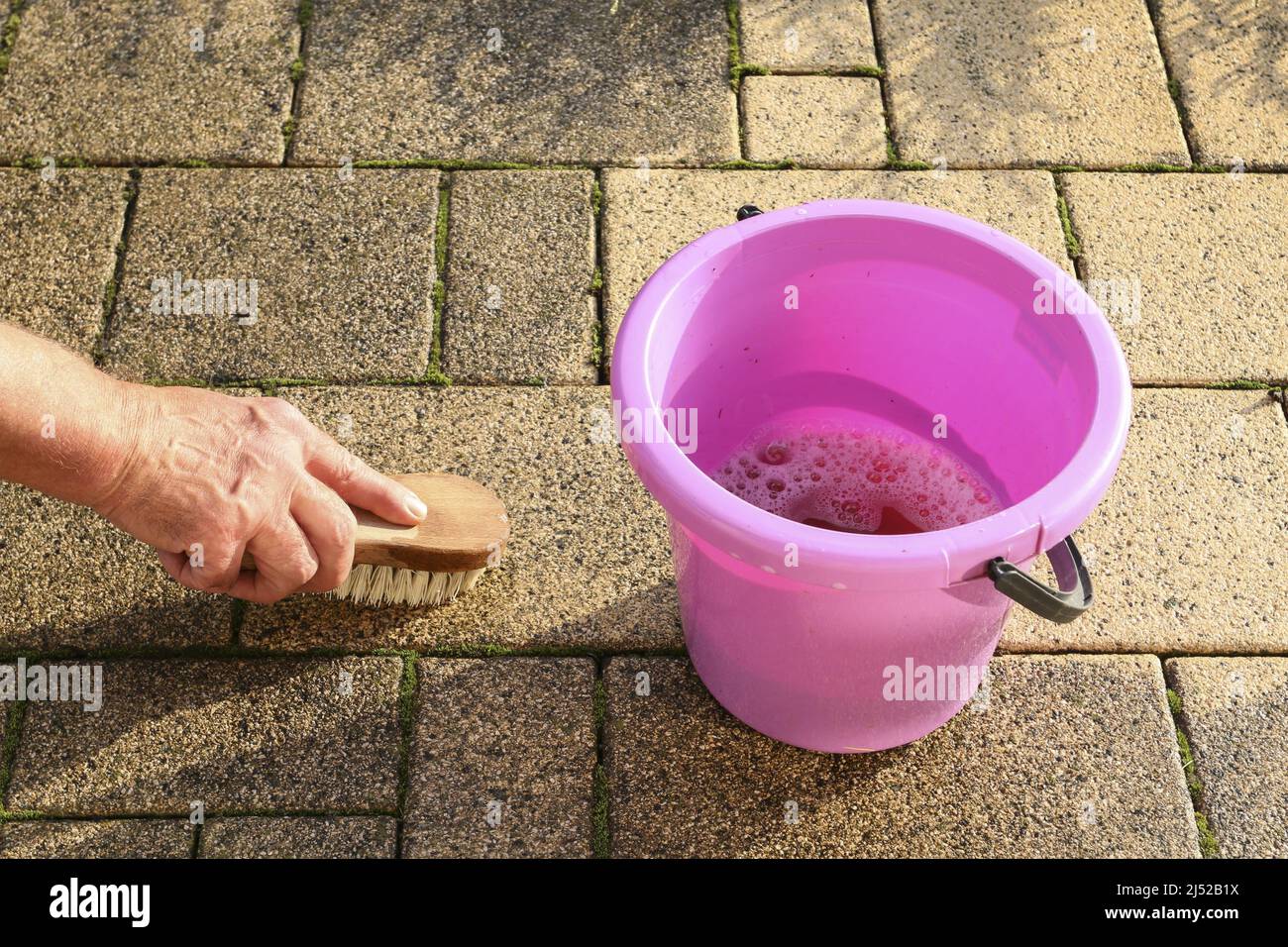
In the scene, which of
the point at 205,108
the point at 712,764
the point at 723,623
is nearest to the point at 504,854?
the point at 712,764

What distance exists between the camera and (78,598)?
2045 millimetres

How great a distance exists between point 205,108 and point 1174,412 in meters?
1.94

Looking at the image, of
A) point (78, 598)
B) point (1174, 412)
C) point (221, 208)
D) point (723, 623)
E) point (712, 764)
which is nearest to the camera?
point (723, 623)

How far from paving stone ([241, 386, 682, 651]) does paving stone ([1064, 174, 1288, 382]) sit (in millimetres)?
952

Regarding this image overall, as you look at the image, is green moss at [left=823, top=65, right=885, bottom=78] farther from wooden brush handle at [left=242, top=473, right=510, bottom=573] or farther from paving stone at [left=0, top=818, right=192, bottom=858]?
paving stone at [left=0, top=818, right=192, bottom=858]

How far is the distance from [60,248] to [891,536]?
1737 millimetres

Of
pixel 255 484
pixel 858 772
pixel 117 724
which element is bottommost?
pixel 858 772

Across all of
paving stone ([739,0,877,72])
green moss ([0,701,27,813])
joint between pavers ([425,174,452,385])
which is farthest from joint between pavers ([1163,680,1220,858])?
green moss ([0,701,27,813])

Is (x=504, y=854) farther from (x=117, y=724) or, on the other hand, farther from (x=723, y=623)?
(x=117, y=724)

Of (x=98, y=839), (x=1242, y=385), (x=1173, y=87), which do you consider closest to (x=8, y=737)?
(x=98, y=839)

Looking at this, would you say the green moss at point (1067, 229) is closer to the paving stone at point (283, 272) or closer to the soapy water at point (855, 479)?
the soapy water at point (855, 479)

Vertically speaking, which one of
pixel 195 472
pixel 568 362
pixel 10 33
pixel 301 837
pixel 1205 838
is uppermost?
pixel 10 33

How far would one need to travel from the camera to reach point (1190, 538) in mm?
2119

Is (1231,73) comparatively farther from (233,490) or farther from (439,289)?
(233,490)
